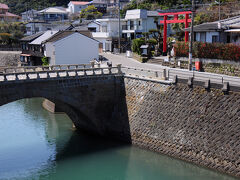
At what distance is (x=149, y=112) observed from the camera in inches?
1019

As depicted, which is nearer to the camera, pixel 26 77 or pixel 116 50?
pixel 26 77

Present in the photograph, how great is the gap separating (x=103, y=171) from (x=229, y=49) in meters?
15.8

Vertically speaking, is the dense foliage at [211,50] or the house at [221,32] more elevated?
the house at [221,32]

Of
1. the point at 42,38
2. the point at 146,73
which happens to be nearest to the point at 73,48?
the point at 42,38

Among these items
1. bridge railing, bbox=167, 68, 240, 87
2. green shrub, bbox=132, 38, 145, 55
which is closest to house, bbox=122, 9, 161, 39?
green shrub, bbox=132, 38, 145, 55

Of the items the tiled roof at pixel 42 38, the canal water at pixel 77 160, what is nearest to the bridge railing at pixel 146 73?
the canal water at pixel 77 160

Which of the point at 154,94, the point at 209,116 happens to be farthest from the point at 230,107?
the point at 154,94

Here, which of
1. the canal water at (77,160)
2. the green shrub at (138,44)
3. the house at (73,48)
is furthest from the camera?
the green shrub at (138,44)

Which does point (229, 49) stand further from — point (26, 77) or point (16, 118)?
point (16, 118)

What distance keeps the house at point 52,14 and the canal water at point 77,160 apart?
242 ft

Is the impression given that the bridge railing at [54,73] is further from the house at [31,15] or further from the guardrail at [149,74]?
the house at [31,15]

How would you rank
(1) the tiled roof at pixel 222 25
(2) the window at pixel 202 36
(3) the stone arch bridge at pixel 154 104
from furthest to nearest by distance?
(2) the window at pixel 202 36, (1) the tiled roof at pixel 222 25, (3) the stone arch bridge at pixel 154 104

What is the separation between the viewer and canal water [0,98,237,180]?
74.4ft

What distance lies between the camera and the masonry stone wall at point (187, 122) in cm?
2083
